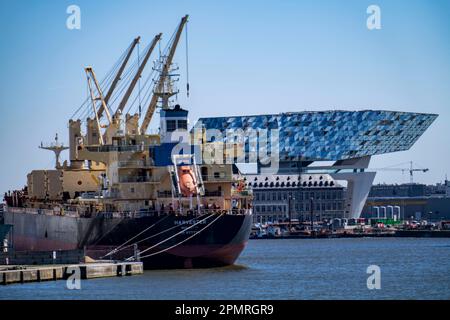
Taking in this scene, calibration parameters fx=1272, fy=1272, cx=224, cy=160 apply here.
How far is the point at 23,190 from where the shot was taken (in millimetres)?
89000

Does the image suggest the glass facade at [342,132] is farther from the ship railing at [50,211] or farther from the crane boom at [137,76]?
the ship railing at [50,211]

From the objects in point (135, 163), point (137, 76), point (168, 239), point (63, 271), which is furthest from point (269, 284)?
point (137, 76)

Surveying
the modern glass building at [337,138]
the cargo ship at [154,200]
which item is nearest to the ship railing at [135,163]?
the cargo ship at [154,200]

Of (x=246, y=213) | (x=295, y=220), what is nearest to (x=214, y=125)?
(x=295, y=220)

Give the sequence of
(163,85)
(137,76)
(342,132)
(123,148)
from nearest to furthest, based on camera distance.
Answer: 1. (123,148)
2. (163,85)
3. (137,76)
4. (342,132)

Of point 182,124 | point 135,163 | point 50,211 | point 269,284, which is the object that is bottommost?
point 269,284

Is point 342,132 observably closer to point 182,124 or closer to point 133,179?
point 182,124

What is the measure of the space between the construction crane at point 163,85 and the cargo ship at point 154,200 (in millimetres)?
60

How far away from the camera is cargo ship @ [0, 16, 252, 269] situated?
225ft

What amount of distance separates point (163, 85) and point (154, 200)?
8.07 m

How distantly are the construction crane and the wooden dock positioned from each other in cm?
1392

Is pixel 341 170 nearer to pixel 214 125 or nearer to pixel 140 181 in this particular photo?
pixel 214 125

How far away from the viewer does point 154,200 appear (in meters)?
71.6

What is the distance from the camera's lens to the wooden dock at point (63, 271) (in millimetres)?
58219
